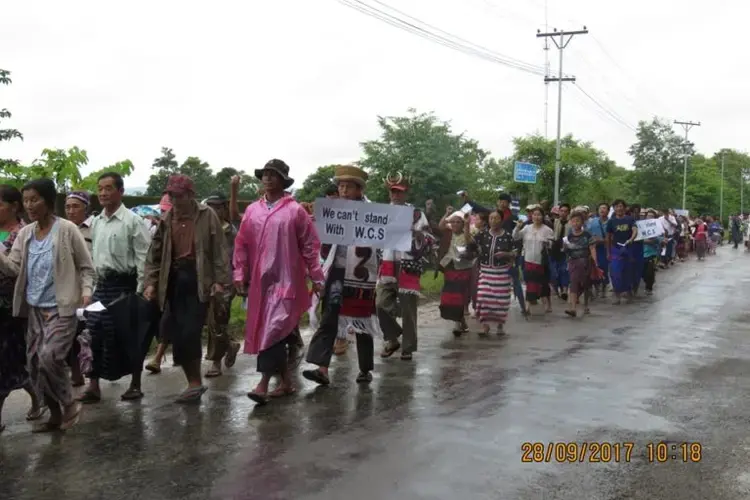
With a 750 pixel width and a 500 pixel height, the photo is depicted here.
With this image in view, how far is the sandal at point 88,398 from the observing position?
20.6 feet

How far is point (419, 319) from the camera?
38.5ft

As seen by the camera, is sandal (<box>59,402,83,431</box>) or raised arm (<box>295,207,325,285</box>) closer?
sandal (<box>59,402,83,431</box>)

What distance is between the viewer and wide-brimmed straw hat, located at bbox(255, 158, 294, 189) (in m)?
6.25

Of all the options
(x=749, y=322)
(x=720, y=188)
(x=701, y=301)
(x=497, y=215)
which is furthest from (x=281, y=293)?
(x=720, y=188)

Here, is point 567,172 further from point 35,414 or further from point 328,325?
point 35,414

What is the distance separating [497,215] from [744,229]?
37.9 m

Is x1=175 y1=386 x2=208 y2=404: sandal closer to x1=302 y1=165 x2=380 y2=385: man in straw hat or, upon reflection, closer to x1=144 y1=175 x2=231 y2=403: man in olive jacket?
x1=144 y1=175 x2=231 y2=403: man in olive jacket

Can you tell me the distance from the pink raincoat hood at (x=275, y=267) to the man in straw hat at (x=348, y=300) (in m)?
0.60

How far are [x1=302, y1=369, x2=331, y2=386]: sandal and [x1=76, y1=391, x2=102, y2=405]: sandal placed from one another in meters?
1.69

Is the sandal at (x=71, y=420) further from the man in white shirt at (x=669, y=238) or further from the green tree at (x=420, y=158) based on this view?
the green tree at (x=420, y=158)

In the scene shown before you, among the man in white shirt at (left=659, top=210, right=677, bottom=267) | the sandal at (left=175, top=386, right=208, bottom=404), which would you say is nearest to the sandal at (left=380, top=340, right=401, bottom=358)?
the sandal at (left=175, top=386, right=208, bottom=404)

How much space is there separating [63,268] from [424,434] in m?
2.71

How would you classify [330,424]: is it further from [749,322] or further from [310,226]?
[749,322]
